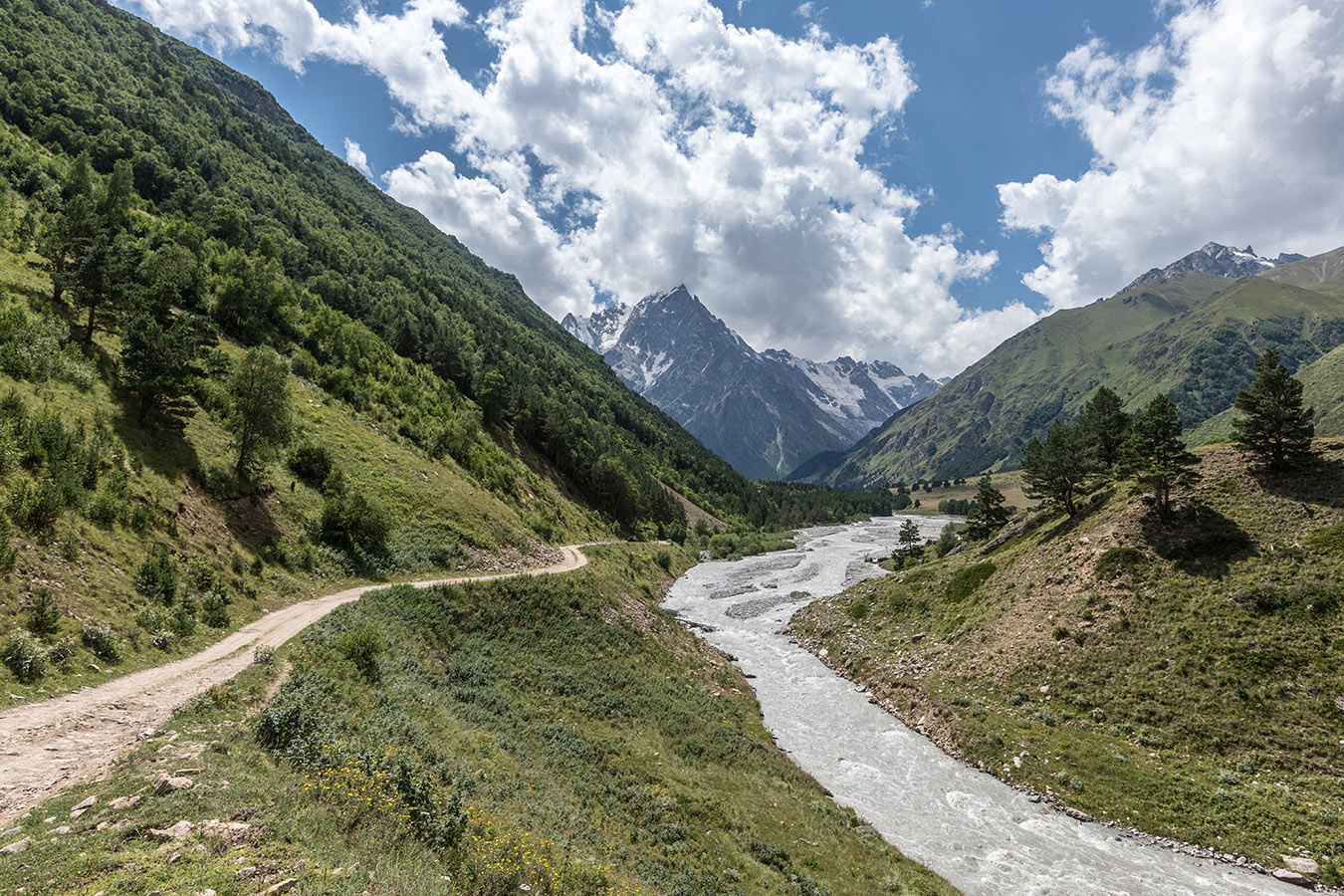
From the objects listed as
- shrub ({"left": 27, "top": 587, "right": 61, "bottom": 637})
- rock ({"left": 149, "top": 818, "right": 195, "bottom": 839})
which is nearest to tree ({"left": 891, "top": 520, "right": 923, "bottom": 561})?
rock ({"left": 149, "top": 818, "right": 195, "bottom": 839})

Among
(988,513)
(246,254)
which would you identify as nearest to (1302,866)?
(988,513)

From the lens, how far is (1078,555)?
151ft

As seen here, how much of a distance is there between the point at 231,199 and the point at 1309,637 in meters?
151

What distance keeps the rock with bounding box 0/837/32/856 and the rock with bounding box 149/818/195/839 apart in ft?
4.87

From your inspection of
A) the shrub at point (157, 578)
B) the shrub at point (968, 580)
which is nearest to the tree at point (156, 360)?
the shrub at point (157, 578)

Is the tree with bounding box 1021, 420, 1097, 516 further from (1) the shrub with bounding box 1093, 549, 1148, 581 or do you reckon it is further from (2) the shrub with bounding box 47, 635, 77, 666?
(2) the shrub with bounding box 47, 635, 77, 666

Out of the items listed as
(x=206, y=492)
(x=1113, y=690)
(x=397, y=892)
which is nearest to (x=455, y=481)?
(x=206, y=492)

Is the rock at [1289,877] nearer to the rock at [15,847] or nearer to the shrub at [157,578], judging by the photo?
the rock at [15,847]

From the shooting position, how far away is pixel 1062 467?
59656mm

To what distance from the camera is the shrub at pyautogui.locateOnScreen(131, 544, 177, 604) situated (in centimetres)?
2184

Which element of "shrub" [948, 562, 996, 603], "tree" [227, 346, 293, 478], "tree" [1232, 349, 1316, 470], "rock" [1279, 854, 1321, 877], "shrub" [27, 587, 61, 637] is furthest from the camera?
"shrub" [948, 562, 996, 603]

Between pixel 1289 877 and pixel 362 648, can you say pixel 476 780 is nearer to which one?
pixel 362 648

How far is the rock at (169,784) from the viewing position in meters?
10.7

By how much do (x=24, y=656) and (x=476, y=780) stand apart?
1351 cm
